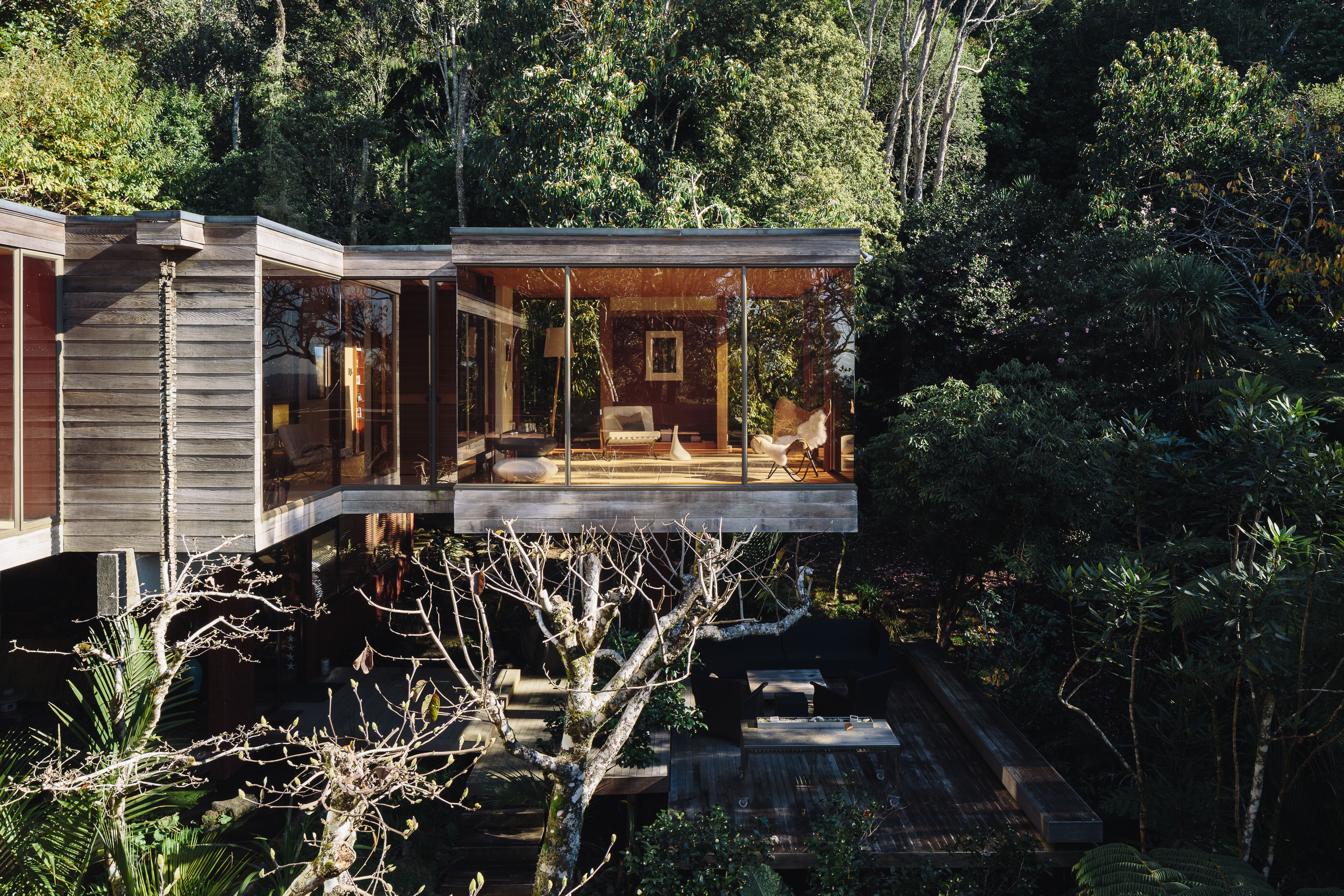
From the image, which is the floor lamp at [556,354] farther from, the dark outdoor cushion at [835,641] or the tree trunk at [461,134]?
the tree trunk at [461,134]

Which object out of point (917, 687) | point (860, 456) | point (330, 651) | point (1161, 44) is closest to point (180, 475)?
point (330, 651)

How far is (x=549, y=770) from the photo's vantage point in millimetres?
5230

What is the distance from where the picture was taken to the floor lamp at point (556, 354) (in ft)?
24.4

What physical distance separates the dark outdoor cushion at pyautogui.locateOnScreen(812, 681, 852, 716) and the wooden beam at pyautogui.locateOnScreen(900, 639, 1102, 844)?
1.39 meters

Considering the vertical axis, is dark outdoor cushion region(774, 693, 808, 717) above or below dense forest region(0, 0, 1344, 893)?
below

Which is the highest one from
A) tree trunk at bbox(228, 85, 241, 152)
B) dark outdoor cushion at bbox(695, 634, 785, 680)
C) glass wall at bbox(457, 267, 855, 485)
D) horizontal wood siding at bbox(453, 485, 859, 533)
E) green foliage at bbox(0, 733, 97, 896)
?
tree trunk at bbox(228, 85, 241, 152)

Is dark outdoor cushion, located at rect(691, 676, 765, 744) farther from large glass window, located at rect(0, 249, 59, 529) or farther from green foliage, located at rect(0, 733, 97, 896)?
large glass window, located at rect(0, 249, 59, 529)

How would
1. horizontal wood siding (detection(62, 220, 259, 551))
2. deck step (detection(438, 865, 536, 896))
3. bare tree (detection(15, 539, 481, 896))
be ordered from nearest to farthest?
bare tree (detection(15, 539, 481, 896)), horizontal wood siding (detection(62, 220, 259, 551)), deck step (detection(438, 865, 536, 896))

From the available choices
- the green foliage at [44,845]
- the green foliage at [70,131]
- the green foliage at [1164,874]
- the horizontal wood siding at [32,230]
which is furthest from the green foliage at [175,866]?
the green foliage at [70,131]

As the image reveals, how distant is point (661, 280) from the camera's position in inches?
305

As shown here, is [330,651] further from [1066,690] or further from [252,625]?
[1066,690]

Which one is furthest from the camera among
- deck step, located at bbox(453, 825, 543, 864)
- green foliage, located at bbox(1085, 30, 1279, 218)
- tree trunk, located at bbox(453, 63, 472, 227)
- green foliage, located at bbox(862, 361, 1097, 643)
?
tree trunk, located at bbox(453, 63, 472, 227)

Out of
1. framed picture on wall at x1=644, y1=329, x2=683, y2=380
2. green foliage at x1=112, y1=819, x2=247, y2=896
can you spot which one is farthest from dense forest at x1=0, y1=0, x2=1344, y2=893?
green foliage at x1=112, y1=819, x2=247, y2=896

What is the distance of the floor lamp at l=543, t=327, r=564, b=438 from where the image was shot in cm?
744
